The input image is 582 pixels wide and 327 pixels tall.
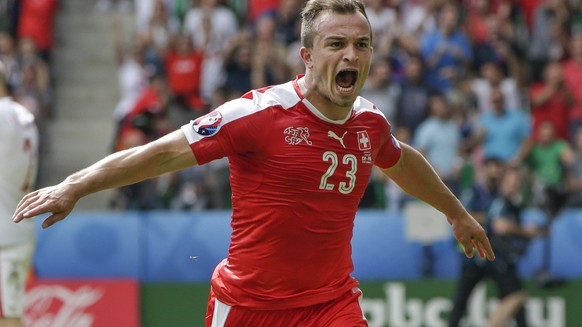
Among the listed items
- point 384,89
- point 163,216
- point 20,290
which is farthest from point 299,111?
point 384,89

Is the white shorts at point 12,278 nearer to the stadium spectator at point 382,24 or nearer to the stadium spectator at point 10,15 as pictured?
the stadium spectator at point 382,24

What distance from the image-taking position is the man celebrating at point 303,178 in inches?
230

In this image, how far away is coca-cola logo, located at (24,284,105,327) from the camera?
1252 cm

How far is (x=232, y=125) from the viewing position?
5750mm

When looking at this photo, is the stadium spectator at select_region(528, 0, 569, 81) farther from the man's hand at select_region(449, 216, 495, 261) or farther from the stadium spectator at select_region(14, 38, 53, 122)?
the man's hand at select_region(449, 216, 495, 261)

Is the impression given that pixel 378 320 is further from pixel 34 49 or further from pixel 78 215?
pixel 34 49

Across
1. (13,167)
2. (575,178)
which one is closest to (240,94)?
(575,178)

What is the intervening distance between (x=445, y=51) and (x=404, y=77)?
720mm

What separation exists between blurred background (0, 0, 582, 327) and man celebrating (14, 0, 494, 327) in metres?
6.53

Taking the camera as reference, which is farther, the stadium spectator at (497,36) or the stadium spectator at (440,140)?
the stadium spectator at (497,36)

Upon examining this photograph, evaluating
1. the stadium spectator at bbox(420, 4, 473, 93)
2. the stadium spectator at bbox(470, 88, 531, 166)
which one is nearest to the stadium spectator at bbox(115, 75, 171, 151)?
the stadium spectator at bbox(420, 4, 473, 93)

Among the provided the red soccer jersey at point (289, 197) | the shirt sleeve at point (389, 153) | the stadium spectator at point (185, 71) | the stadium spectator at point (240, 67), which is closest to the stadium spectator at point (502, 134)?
the stadium spectator at point (240, 67)

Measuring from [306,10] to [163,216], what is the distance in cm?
747

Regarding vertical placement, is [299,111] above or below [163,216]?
above
